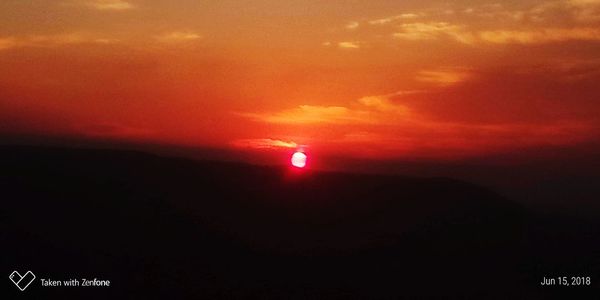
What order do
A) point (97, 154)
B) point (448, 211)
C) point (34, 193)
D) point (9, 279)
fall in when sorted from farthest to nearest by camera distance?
point (97, 154) → point (448, 211) → point (34, 193) → point (9, 279)

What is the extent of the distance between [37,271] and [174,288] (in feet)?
5.50

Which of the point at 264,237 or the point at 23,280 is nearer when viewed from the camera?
the point at 23,280

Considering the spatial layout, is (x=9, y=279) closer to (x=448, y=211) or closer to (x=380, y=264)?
(x=380, y=264)

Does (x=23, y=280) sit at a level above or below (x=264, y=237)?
below

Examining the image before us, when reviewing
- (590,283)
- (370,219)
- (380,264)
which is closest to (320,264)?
(380,264)

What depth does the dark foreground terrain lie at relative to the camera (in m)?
10.1

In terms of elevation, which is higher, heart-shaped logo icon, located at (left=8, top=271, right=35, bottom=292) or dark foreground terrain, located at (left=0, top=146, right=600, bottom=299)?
dark foreground terrain, located at (left=0, top=146, right=600, bottom=299)

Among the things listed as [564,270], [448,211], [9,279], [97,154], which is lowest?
[9,279]

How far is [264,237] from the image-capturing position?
12391 mm

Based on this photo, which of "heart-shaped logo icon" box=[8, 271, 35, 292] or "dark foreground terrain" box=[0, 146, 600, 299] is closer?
"heart-shaped logo icon" box=[8, 271, 35, 292]

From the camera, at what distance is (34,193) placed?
40.9ft

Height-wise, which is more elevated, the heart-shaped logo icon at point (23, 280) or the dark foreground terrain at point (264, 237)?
the dark foreground terrain at point (264, 237)

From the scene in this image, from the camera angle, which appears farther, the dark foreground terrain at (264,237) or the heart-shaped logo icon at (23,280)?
the dark foreground terrain at (264,237)

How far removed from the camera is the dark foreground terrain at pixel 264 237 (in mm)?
10141
